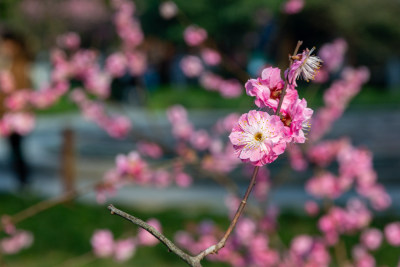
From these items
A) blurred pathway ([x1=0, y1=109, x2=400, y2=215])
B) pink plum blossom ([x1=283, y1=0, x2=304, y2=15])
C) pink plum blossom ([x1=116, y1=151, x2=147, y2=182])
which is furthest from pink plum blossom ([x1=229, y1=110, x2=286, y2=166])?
blurred pathway ([x1=0, y1=109, x2=400, y2=215])

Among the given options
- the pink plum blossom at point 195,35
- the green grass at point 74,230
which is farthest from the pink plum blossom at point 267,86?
the green grass at point 74,230

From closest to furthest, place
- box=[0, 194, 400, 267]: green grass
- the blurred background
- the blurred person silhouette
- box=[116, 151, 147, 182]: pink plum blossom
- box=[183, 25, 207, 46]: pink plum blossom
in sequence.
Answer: box=[116, 151, 147, 182]: pink plum blossom, box=[183, 25, 207, 46]: pink plum blossom, box=[0, 194, 400, 267]: green grass, the blurred background, the blurred person silhouette

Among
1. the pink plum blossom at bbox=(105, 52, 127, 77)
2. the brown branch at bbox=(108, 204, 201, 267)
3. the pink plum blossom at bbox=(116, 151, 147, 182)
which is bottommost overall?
the brown branch at bbox=(108, 204, 201, 267)

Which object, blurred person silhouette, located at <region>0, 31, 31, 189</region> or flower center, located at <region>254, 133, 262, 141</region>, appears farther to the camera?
blurred person silhouette, located at <region>0, 31, 31, 189</region>

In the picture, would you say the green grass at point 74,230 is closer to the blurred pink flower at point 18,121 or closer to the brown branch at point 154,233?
the blurred pink flower at point 18,121

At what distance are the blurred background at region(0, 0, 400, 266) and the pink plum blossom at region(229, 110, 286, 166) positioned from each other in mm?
187

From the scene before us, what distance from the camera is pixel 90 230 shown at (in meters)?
6.30

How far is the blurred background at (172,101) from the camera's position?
260 inches

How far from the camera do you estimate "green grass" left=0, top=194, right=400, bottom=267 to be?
5.16 m

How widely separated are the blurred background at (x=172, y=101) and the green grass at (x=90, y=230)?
21 mm

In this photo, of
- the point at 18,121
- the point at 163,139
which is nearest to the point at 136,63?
the point at 18,121

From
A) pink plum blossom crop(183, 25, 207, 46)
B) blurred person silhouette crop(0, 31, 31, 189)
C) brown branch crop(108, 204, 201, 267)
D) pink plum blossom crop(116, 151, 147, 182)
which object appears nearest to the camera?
brown branch crop(108, 204, 201, 267)

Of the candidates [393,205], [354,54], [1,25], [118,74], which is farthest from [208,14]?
[118,74]

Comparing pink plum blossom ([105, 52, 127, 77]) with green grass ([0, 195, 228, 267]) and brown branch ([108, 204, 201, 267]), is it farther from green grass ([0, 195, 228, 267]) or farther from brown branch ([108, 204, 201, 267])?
brown branch ([108, 204, 201, 267])
